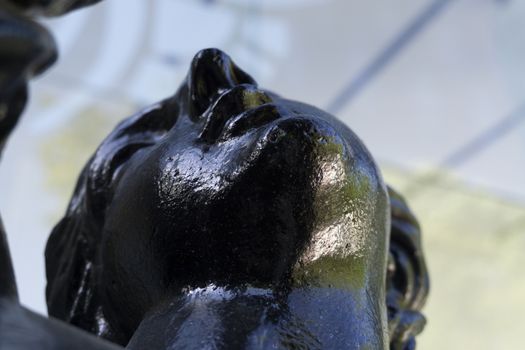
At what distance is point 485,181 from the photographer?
4.59 metres

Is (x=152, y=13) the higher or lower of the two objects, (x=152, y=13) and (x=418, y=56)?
the higher

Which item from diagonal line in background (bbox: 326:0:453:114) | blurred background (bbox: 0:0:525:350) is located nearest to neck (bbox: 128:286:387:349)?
blurred background (bbox: 0:0:525:350)

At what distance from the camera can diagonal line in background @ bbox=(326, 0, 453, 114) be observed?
399cm

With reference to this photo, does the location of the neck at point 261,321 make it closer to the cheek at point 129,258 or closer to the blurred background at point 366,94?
the cheek at point 129,258

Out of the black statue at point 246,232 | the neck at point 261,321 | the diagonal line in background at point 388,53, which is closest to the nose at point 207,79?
the black statue at point 246,232

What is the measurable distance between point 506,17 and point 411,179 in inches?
39.4

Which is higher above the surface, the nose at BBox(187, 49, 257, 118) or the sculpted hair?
the nose at BBox(187, 49, 257, 118)

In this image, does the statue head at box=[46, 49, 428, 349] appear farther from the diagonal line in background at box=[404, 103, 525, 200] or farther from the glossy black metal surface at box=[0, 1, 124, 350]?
the diagonal line in background at box=[404, 103, 525, 200]

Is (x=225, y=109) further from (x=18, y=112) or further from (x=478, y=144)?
(x=478, y=144)

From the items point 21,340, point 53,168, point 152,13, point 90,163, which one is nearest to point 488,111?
point 152,13

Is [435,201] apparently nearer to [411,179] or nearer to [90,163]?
[411,179]

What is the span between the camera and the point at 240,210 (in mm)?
538

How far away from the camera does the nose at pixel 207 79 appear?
624mm

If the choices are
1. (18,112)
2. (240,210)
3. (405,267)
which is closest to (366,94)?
(405,267)
